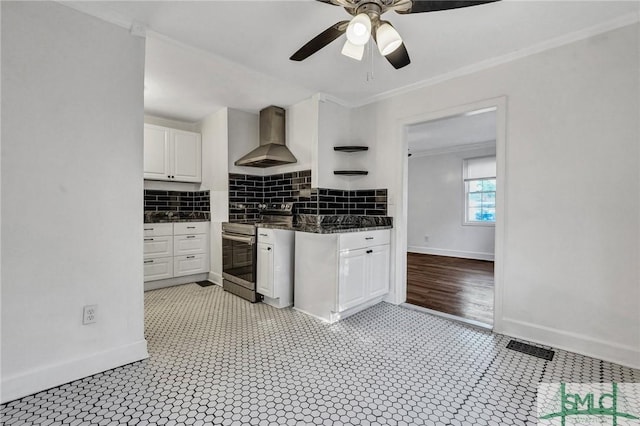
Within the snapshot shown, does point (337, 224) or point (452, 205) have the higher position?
point (452, 205)

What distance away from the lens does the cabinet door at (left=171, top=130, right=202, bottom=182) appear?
4.14m

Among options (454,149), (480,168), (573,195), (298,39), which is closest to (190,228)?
(298,39)

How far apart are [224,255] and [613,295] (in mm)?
3688

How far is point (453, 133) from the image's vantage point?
5395 mm

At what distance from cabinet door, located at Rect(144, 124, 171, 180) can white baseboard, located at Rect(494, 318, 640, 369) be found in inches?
166

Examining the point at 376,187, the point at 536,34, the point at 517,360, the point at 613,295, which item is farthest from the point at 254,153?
the point at 613,295

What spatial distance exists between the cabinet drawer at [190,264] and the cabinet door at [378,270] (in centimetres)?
243

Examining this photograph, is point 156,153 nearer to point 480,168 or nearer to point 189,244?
point 189,244

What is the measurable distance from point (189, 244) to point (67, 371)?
234 centimetres

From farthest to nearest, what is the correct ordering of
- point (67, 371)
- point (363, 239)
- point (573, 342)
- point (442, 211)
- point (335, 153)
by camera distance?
point (442, 211) → point (335, 153) → point (363, 239) → point (573, 342) → point (67, 371)

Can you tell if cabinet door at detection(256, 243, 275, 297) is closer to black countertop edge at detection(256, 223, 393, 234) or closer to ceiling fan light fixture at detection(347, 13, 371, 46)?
black countertop edge at detection(256, 223, 393, 234)

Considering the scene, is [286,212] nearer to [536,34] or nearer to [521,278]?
[521,278]

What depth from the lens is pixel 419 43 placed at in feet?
7.72

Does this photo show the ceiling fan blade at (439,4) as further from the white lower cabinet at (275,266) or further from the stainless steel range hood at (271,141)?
the stainless steel range hood at (271,141)
